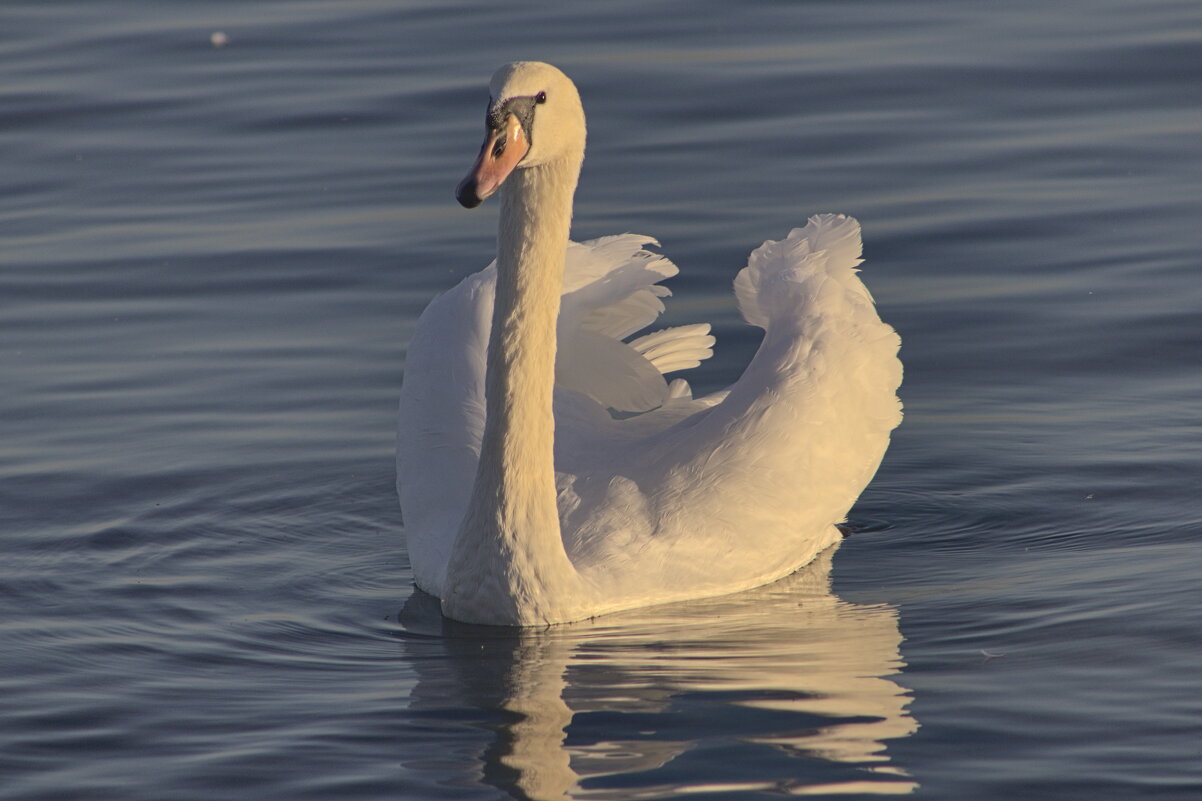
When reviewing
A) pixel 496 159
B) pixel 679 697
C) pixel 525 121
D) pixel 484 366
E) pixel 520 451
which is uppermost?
pixel 525 121

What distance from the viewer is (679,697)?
709 cm

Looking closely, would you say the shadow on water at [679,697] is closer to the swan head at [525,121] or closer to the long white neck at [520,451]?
the long white neck at [520,451]

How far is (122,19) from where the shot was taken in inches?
717

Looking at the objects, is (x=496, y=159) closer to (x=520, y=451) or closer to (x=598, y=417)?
(x=520, y=451)

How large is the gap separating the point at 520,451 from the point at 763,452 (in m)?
1.11

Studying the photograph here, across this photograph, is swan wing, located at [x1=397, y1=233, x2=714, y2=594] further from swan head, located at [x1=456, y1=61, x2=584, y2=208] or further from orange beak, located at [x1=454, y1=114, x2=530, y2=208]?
orange beak, located at [x1=454, y1=114, x2=530, y2=208]

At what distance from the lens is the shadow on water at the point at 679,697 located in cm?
650

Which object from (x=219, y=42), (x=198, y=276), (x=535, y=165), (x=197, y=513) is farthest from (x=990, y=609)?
(x=219, y=42)

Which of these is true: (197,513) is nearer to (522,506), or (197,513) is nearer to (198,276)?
(522,506)

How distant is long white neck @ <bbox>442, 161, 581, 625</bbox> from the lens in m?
7.86

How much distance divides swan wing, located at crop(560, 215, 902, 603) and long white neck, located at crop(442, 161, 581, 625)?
0.93 ft

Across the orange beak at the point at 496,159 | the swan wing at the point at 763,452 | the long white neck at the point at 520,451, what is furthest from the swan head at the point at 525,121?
the swan wing at the point at 763,452

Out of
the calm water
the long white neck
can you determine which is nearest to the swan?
the long white neck

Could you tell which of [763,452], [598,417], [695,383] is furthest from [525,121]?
[695,383]
